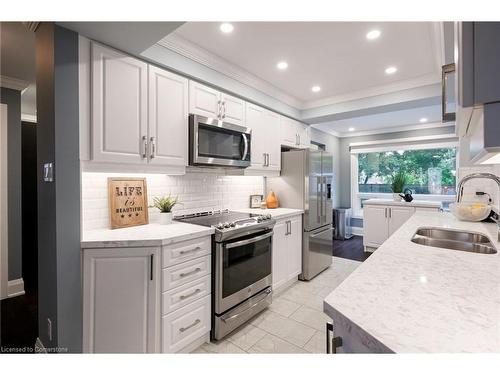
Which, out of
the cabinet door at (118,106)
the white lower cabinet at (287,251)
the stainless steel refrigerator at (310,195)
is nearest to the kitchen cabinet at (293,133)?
the stainless steel refrigerator at (310,195)

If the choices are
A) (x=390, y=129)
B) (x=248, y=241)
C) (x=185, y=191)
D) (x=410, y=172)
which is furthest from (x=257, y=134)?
(x=410, y=172)

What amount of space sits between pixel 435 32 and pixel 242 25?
5.27 feet

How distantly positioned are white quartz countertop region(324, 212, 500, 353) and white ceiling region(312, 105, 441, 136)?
154 inches

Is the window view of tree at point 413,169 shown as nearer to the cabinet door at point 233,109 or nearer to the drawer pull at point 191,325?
the cabinet door at point 233,109

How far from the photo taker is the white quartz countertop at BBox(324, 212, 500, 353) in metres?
0.55

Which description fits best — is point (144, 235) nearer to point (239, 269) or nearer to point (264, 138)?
point (239, 269)

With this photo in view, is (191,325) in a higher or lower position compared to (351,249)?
higher

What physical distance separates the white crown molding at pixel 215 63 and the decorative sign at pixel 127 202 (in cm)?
121

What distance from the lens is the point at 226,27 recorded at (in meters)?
2.03

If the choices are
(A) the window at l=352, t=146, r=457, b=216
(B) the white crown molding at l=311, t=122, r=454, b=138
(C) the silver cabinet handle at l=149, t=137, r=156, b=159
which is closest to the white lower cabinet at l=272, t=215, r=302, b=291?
(C) the silver cabinet handle at l=149, t=137, r=156, b=159

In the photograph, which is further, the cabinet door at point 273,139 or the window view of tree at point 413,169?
the window view of tree at point 413,169

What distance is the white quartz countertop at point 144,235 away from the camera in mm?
1639

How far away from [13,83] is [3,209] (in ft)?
4.73
